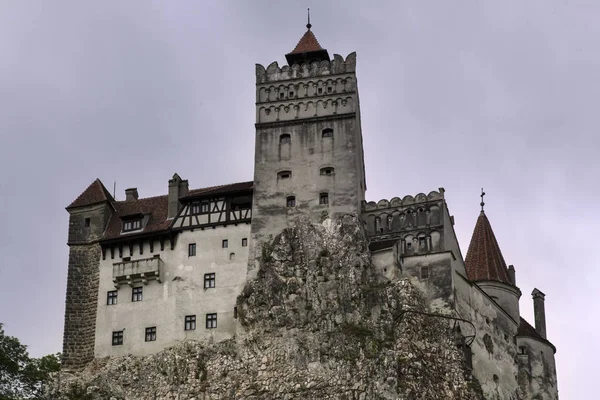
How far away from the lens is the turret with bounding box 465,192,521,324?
249 ft

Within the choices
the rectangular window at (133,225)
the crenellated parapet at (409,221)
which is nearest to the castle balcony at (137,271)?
the rectangular window at (133,225)

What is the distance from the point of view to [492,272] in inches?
3004

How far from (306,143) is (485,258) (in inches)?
536

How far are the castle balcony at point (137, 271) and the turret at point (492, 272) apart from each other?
19.5 meters

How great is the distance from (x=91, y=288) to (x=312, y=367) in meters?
15.8

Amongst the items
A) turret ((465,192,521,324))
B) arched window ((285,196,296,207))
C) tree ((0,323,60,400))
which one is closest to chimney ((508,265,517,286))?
turret ((465,192,521,324))

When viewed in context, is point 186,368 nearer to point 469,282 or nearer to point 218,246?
point 218,246

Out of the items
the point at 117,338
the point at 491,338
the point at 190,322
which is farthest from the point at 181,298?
the point at 491,338

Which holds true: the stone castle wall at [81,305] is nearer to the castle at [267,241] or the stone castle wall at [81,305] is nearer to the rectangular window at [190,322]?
the castle at [267,241]

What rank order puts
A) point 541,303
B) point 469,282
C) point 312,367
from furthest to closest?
point 541,303
point 469,282
point 312,367

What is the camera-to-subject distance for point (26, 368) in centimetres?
6694

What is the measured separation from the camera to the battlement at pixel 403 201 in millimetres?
72875

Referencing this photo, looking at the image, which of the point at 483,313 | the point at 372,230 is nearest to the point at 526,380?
the point at 483,313

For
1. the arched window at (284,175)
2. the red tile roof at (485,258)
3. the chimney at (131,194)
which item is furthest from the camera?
the chimney at (131,194)
